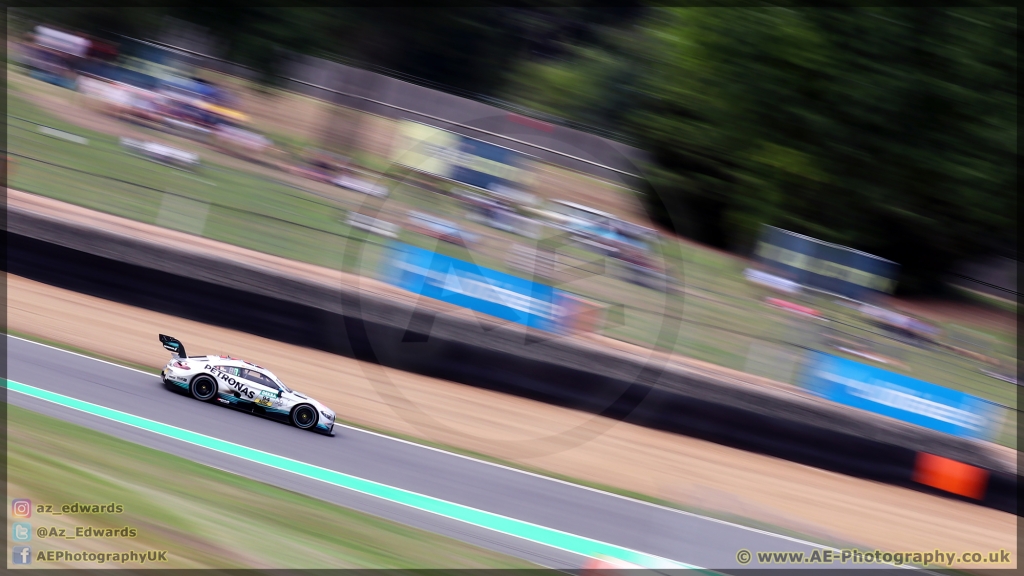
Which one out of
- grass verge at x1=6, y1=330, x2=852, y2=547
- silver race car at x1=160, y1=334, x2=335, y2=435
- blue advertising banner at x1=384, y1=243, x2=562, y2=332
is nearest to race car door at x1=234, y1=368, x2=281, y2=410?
silver race car at x1=160, y1=334, x2=335, y2=435

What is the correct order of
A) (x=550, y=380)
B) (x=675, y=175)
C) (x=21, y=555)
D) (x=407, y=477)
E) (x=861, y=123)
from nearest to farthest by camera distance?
(x=21, y=555) < (x=407, y=477) < (x=550, y=380) < (x=861, y=123) < (x=675, y=175)

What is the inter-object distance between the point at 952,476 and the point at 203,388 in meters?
6.34

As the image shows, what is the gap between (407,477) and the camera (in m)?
6.10

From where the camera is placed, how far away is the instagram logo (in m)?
3.66

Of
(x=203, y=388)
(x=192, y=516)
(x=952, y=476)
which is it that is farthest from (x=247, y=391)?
(x=952, y=476)

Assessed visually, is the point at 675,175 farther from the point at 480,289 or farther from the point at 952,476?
the point at 952,476

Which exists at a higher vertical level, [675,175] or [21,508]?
[675,175]

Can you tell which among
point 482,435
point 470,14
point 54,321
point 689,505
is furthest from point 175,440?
point 470,14

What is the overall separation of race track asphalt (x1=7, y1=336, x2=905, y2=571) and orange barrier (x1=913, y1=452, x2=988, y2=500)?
2.45m

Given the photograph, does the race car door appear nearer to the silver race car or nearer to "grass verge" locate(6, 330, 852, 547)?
the silver race car

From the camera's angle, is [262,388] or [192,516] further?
[262,388]

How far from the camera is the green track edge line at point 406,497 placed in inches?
214

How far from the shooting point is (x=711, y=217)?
14.6 metres

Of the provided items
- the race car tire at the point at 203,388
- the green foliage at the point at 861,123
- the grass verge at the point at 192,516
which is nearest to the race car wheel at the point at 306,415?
the race car tire at the point at 203,388
